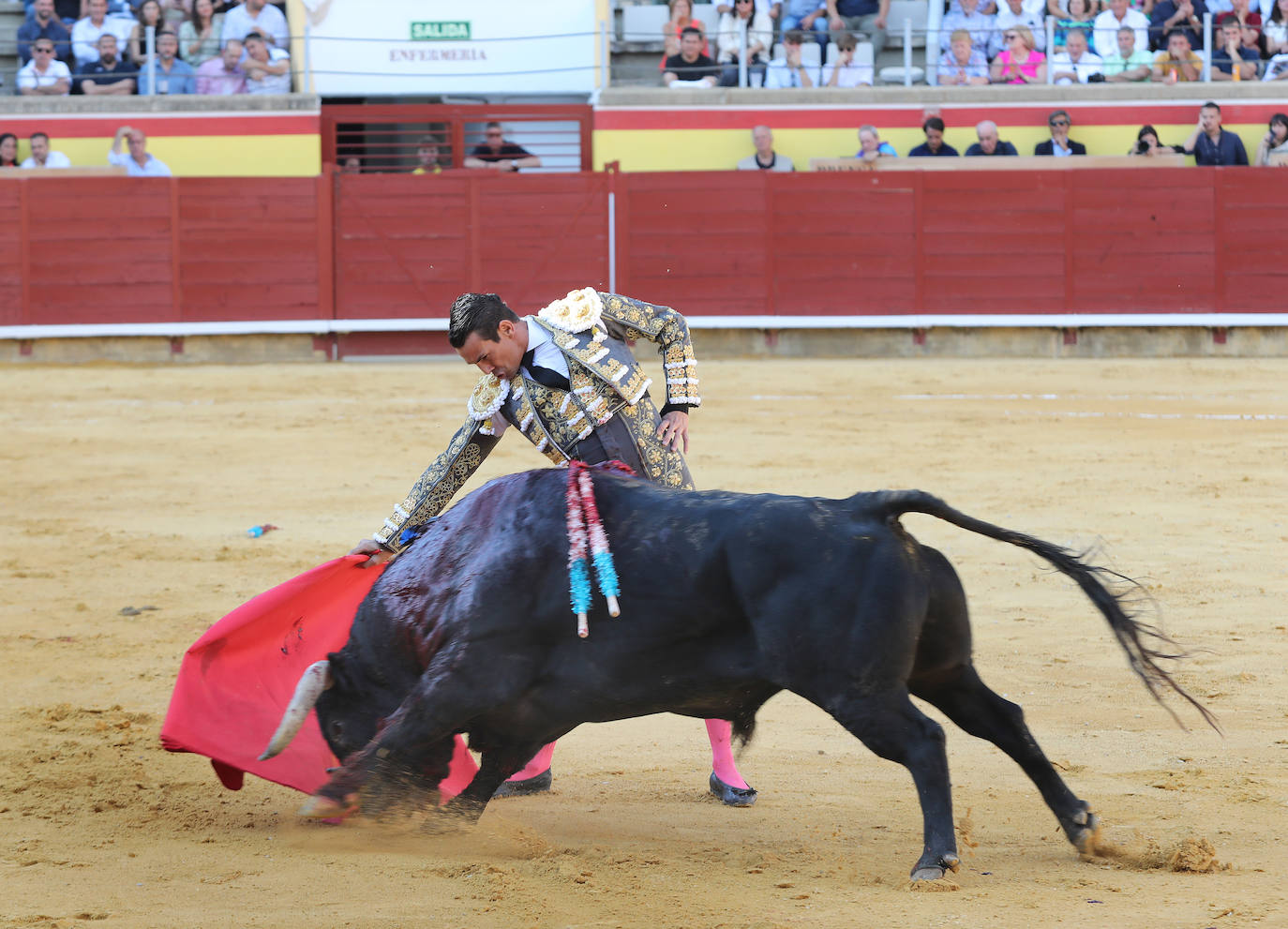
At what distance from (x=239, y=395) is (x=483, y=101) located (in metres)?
3.95

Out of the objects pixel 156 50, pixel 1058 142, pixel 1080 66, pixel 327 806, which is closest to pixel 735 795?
pixel 327 806

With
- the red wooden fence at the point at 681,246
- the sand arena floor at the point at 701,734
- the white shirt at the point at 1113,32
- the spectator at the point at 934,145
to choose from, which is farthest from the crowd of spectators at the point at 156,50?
the white shirt at the point at 1113,32

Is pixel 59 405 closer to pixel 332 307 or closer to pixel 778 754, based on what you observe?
pixel 332 307

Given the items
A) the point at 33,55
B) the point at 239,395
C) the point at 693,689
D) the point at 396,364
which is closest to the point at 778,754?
the point at 693,689

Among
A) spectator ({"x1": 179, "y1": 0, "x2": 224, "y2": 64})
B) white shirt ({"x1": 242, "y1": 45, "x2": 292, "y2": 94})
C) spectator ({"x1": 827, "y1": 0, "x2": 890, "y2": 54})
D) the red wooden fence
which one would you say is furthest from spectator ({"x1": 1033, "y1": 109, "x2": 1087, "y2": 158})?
spectator ({"x1": 179, "y1": 0, "x2": 224, "y2": 64})

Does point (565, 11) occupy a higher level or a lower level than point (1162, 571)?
higher

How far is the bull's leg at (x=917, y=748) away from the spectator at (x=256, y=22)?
410 inches

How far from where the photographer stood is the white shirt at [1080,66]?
11.5 m

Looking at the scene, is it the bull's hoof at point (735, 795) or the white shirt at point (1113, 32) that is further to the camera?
the white shirt at point (1113, 32)

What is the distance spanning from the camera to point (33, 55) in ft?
37.6

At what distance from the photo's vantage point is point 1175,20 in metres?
11.7

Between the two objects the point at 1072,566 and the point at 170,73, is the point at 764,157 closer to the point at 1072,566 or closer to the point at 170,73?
the point at 170,73

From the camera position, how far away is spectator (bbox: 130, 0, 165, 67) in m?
11.5

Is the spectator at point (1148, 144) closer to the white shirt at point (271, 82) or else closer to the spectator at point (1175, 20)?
the spectator at point (1175, 20)
